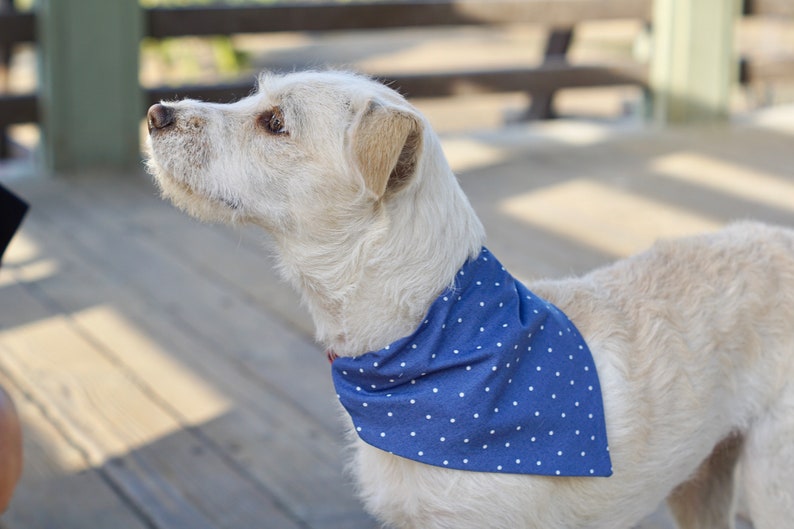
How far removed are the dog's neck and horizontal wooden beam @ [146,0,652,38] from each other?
383 cm

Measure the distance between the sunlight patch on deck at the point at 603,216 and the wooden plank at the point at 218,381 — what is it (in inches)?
60.5

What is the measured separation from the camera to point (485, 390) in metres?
1.97

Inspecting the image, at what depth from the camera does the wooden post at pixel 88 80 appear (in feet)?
17.3

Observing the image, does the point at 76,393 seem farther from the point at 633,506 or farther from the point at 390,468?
the point at 633,506

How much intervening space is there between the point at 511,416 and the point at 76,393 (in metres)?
1.80

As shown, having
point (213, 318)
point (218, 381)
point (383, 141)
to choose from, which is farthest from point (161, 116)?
point (213, 318)

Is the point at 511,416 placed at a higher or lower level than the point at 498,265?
lower

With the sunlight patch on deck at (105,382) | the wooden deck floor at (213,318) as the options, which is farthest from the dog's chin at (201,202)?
the sunlight patch on deck at (105,382)

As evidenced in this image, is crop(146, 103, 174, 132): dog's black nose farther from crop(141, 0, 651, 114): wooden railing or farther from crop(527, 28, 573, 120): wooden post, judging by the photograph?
crop(527, 28, 573, 120): wooden post

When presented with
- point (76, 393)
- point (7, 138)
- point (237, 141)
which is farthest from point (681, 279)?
point (7, 138)

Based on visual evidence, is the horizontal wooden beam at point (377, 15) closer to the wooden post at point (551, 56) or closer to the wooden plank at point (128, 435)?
the wooden post at point (551, 56)

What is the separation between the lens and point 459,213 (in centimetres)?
202

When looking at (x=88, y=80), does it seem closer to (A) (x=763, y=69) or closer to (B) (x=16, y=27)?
(B) (x=16, y=27)

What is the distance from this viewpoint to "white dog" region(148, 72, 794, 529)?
198 cm
